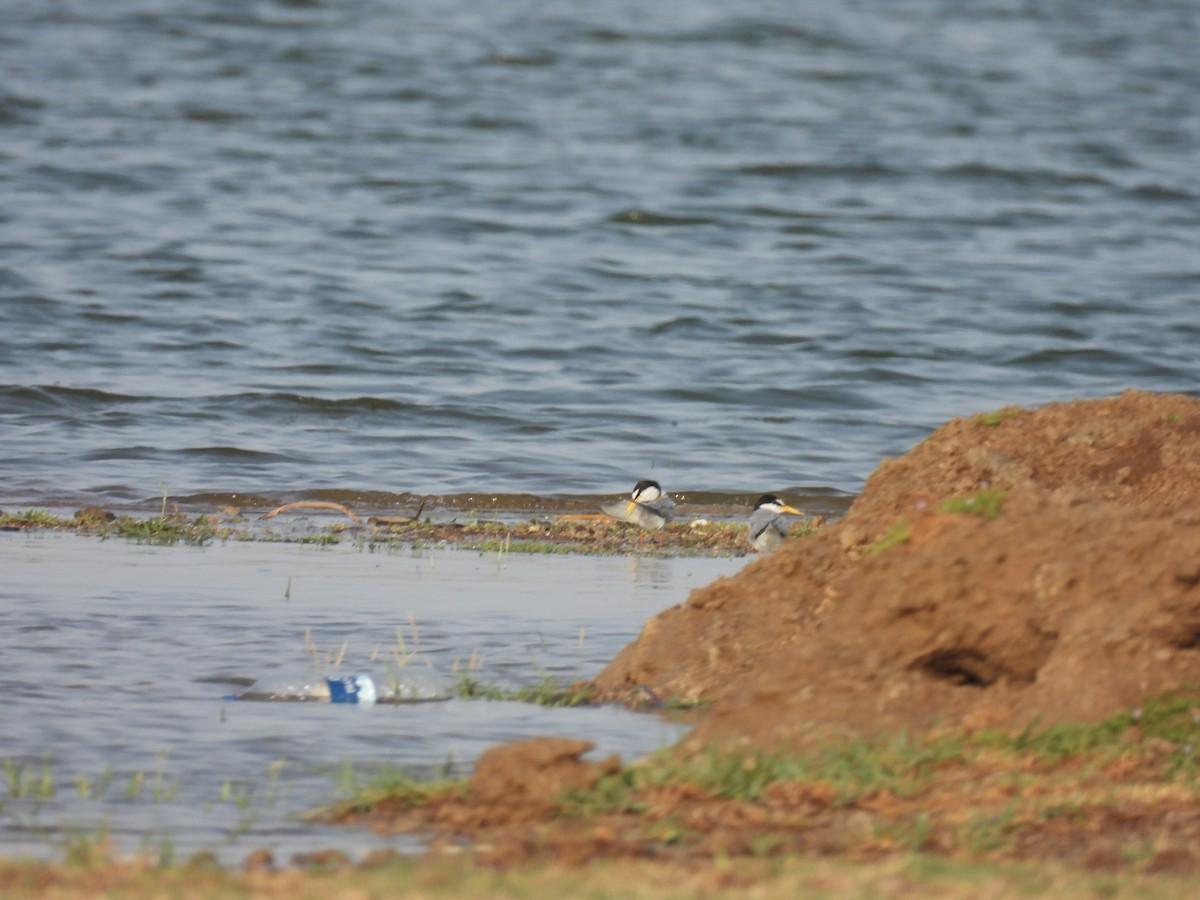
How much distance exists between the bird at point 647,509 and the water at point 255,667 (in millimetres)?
1012

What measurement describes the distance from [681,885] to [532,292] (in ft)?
63.4

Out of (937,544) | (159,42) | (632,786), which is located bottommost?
(632,786)

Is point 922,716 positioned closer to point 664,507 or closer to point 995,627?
point 995,627

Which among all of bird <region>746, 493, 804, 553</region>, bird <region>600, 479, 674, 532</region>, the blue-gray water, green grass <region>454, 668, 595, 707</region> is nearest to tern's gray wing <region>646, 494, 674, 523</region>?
bird <region>600, 479, 674, 532</region>

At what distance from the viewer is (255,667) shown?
23.1 ft

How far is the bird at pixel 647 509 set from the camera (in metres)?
11.8

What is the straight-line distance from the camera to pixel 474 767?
5344 millimetres

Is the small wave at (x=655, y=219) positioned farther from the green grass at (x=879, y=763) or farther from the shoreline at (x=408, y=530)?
the green grass at (x=879, y=763)

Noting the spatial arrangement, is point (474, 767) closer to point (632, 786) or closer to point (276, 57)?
point (632, 786)

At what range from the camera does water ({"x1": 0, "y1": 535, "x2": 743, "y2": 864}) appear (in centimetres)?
504

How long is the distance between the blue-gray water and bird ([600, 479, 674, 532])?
6.41ft

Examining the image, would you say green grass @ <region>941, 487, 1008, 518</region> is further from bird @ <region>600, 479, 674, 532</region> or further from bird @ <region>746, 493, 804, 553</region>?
bird @ <region>600, 479, 674, 532</region>

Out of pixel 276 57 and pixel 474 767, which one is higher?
pixel 276 57

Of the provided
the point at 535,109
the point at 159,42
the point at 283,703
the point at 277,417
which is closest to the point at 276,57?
the point at 159,42
